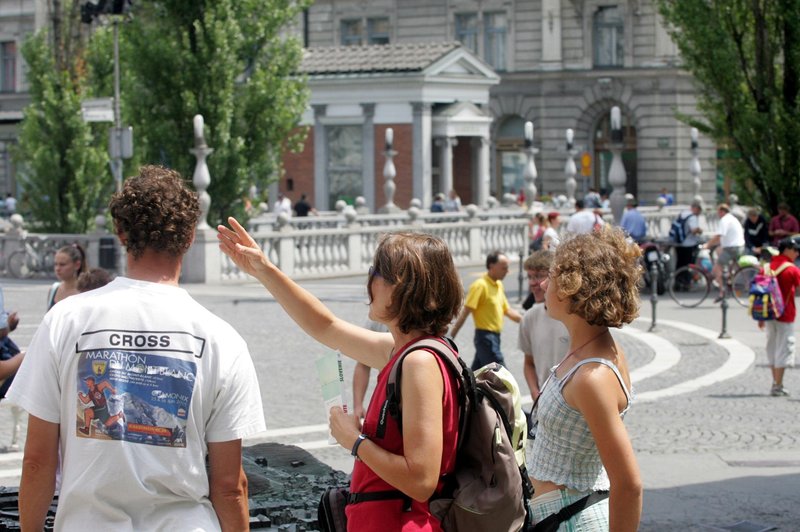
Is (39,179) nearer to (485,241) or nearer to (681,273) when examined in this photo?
(485,241)

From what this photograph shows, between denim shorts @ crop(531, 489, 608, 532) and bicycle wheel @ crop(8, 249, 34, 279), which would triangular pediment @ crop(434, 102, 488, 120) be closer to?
bicycle wheel @ crop(8, 249, 34, 279)

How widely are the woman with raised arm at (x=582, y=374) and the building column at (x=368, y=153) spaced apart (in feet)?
118

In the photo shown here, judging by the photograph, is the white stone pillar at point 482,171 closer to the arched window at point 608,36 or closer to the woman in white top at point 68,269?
the arched window at point 608,36

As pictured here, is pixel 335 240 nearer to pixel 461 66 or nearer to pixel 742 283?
pixel 742 283

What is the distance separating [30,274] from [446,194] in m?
14.9

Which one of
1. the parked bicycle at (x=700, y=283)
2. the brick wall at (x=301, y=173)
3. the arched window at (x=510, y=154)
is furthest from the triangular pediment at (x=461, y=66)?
the arched window at (x=510, y=154)

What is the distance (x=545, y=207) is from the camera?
143 ft

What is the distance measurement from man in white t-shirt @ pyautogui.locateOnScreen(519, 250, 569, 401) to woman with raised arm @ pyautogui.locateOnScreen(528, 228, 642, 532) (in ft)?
13.8

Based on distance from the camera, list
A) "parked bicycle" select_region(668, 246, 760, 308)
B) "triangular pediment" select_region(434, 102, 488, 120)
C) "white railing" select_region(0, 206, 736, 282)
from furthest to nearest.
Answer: "triangular pediment" select_region(434, 102, 488, 120) < "white railing" select_region(0, 206, 736, 282) < "parked bicycle" select_region(668, 246, 760, 308)

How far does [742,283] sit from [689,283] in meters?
1.04

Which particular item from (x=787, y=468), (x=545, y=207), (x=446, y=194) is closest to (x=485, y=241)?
(x=446, y=194)

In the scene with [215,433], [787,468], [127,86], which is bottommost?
[787,468]

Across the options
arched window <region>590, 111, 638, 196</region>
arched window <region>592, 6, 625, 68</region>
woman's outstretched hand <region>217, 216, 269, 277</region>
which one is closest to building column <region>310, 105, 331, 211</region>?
arched window <region>590, 111, 638, 196</region>

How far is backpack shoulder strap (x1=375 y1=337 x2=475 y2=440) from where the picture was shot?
3.64 metres
